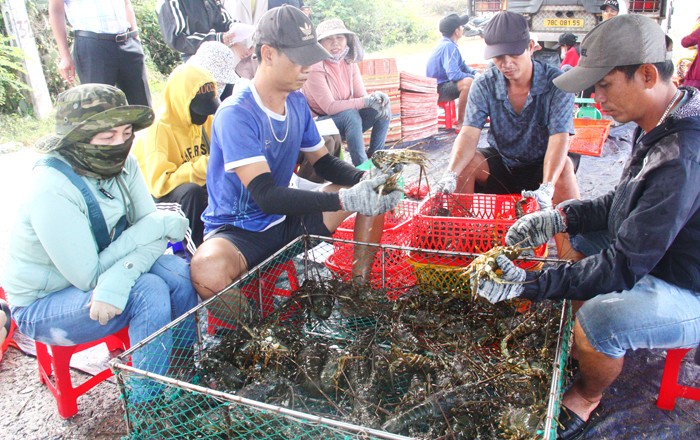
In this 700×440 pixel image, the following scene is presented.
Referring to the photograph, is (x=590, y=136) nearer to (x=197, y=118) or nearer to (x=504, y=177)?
(x=504, y=177)

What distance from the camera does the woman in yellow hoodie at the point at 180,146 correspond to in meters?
3.65

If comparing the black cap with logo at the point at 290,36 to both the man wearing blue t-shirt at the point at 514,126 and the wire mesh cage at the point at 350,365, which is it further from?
the man wearing blue t-shirt at the point at 514,126

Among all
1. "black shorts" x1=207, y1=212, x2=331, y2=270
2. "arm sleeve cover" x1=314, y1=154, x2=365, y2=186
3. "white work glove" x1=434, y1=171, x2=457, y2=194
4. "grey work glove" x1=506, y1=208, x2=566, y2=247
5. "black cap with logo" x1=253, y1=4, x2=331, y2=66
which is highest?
"black cap with logo" x1=253, y1=4, x2=331, y2=66

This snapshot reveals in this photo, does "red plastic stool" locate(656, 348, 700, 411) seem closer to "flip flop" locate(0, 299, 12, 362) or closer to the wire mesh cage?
the wire mesh cage

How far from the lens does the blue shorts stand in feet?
7.16

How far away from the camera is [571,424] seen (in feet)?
7.93

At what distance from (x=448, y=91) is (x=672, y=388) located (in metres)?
6.70

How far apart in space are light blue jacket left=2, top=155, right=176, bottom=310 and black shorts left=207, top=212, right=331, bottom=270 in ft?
1.71

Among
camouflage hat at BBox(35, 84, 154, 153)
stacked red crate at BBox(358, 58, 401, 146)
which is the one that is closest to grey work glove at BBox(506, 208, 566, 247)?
camouflage hat at BBox(35, 84, 154, 153)

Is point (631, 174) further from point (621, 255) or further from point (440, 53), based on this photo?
point (440, 53)

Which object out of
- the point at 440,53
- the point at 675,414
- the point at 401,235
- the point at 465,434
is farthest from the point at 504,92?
the point at 440,53

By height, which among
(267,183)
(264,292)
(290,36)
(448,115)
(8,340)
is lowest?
(448,115)

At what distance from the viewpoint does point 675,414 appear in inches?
98.5

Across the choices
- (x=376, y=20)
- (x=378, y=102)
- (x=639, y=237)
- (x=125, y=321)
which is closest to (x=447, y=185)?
(x=639, y=237)
